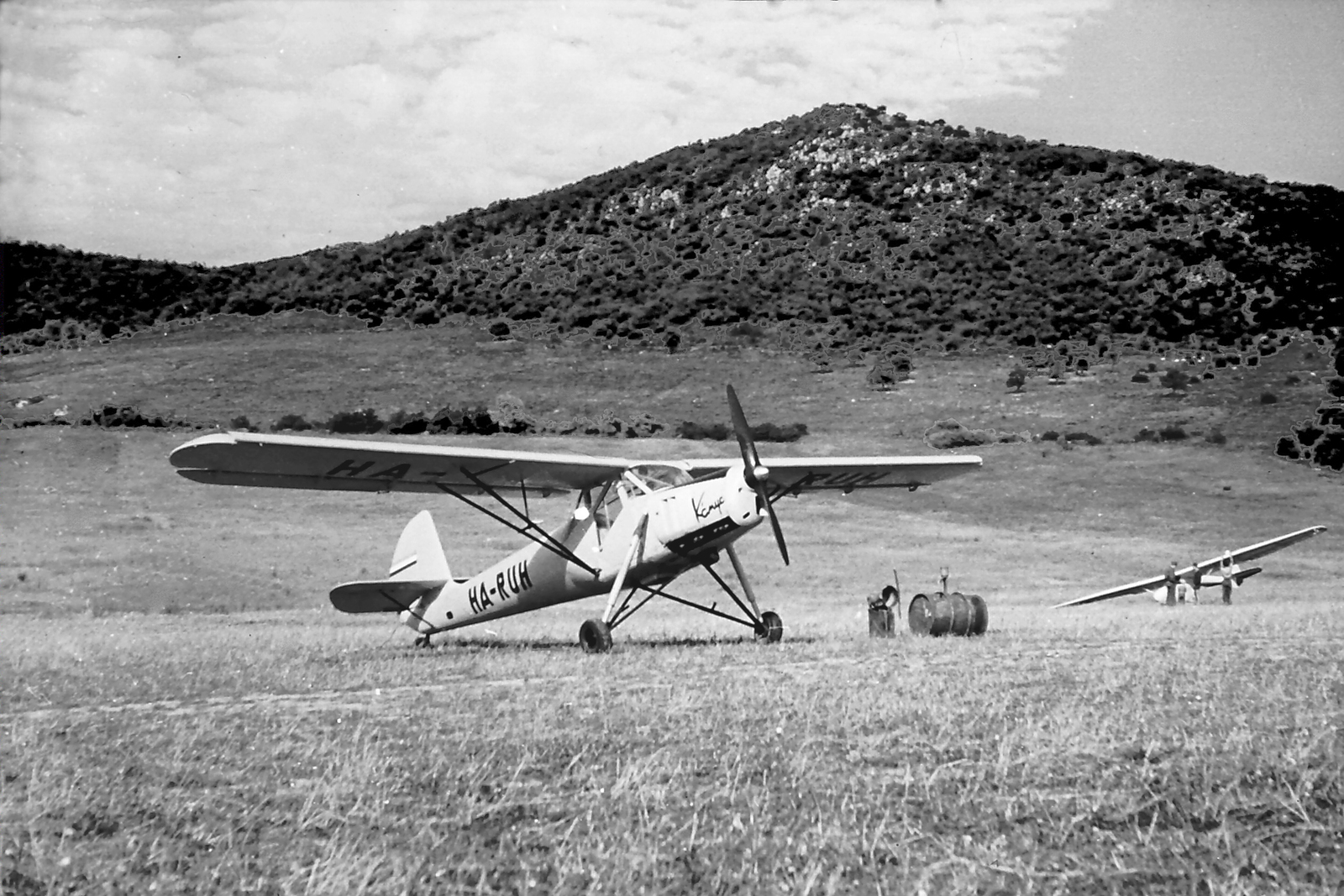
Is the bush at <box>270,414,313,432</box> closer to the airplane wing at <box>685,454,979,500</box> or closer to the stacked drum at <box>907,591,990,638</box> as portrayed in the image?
the airplane wing at <box>685,454,979,500</box>

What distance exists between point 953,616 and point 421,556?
9.01m

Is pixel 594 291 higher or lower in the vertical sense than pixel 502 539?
higher

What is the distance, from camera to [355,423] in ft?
193

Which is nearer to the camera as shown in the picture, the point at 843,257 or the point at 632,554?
the point at 632,554

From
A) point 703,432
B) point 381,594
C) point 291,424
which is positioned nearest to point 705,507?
point 381,594

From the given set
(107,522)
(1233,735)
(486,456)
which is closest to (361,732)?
(1233,735)

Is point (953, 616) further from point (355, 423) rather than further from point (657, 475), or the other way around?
point (355, 423)

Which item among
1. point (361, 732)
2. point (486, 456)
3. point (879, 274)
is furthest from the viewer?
point (879, 274)

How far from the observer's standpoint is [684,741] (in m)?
9.45

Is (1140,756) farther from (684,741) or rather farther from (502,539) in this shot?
(502,539)

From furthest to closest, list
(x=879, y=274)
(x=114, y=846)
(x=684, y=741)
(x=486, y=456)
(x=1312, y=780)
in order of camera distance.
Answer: (x=879, y=274) → (x=486, y=456) → (x=684, y=741) → (x=1312, y=780) → (x=114, y=846)

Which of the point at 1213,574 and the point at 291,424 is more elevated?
the point at 291,424

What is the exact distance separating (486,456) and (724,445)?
36.3m

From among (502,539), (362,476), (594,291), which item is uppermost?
(594,291)
